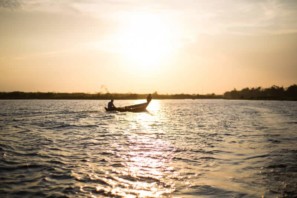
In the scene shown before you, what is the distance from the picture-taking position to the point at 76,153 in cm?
1838

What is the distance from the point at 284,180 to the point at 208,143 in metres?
11.0

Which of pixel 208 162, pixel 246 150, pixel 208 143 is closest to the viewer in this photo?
pixel 208 162

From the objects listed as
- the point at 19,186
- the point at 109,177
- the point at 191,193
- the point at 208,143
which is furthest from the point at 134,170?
the point at 208,143

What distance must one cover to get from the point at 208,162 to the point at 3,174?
33.9 ft

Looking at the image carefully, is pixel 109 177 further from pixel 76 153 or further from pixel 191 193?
pixel 76 153

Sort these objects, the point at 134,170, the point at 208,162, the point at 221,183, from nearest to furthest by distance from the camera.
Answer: the point at 221,183 → the point at 134,170 → the point at 208,162

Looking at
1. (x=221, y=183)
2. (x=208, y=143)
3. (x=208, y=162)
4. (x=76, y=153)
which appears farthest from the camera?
(x=208, y=143)

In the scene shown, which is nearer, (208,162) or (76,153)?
(208,162)

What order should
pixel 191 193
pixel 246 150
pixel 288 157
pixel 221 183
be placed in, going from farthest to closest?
pixel 246 150
pixel 288 157
pixel 221 183
pixel 191 193

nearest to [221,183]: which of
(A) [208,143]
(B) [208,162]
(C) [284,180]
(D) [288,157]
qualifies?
(C) [284,180]

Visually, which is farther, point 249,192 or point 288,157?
point 288,157

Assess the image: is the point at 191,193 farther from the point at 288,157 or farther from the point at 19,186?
the point at 288,157

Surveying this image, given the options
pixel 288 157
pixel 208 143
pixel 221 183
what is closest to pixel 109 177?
pixel 221 183

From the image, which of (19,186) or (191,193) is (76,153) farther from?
(191,193)
